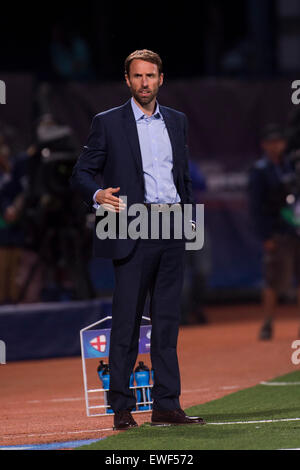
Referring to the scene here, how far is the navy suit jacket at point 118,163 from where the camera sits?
19.1 feet

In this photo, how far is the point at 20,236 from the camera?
12742mm

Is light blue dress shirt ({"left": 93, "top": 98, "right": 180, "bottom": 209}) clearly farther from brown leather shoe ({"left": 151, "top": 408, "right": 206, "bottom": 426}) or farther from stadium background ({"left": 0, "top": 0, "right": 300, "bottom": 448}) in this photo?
stadium background ({"left": 0, "top": 0, "right": 300, "bottom": 448})

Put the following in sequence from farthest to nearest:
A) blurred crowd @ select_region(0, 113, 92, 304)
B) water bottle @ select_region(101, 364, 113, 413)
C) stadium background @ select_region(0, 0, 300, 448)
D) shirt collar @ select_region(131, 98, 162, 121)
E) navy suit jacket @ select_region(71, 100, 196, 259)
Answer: stadium background @ select_region(0, 0, 300, 448) → blurred crowd @ select_region(0, 113, 92, 304) → water bottle @ select_region(101, 364, 113, 413) → shirt collar @ select_region(131, 98, 162, 121) → navy suit jacket @ select_region(71, 100, 196, 259)

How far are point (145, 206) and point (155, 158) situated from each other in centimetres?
27

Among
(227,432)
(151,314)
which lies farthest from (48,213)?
(227,432)

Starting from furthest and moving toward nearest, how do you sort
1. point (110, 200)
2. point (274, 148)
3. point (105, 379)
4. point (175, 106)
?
→ 1. point (175, 106)
2. point (274, 148)
3. point (105, 379)
4. point (110, 200)

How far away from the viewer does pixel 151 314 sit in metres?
6.02

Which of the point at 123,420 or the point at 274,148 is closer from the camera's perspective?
the point at 123,420

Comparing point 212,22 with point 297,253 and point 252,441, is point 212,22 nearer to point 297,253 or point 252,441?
point 297,253

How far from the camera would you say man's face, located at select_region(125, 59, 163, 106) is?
19.2 feet

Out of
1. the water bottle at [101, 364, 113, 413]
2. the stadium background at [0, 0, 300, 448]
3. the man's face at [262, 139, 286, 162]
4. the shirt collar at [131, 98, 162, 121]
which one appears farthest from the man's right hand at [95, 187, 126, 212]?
the man's face at [262, 139, 286, 162]

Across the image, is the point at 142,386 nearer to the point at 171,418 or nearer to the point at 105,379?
the point at 105,379

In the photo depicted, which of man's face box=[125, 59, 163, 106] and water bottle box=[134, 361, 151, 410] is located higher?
man's face box=[125, 59, 163, 106]

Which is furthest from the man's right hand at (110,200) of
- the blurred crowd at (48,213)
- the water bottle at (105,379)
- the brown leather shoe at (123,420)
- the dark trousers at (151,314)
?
the blurred crowd at (48,213)
